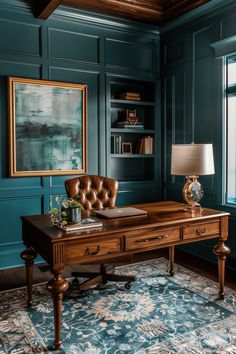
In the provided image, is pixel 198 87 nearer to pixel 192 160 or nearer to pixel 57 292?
pixel 192 160

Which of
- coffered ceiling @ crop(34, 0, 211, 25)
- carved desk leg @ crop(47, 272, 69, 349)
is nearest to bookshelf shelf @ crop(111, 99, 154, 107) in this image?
coffered ceiling @ crop(34, 0, 211, 25)

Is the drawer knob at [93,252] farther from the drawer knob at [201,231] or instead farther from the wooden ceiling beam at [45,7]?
the wooden ceiling beam at [45,7]

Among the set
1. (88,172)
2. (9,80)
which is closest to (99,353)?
(88,172)

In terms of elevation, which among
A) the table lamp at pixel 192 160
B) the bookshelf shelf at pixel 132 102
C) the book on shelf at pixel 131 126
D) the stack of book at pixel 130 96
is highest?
the stack of book at pixel 130 96

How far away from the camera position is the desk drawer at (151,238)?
225cm

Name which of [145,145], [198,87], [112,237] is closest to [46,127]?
[145,145]

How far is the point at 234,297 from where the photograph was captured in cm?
276

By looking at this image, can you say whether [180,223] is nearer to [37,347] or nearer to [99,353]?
[99,353]

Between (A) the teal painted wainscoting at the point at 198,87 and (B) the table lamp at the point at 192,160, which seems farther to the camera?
(A) the teal painted wainscoting at the point at 198,87

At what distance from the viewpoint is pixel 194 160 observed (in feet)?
8.68

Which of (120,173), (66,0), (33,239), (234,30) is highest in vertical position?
(66,0)

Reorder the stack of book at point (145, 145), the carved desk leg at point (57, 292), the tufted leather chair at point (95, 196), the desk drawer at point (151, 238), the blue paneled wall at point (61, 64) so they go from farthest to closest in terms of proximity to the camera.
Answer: the stack of book at point (145, 145), the blue paneled wall at point (61, 64), the tufted leather chair at point (95, 196), the desk drawer at point (151, 238), the carved desk leg at point (57, 292)

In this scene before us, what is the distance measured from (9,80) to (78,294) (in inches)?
86.9

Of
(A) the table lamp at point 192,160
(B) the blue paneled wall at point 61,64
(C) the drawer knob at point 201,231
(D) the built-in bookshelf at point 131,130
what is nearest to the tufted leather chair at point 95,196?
(A) the table lamp at point 192,160
